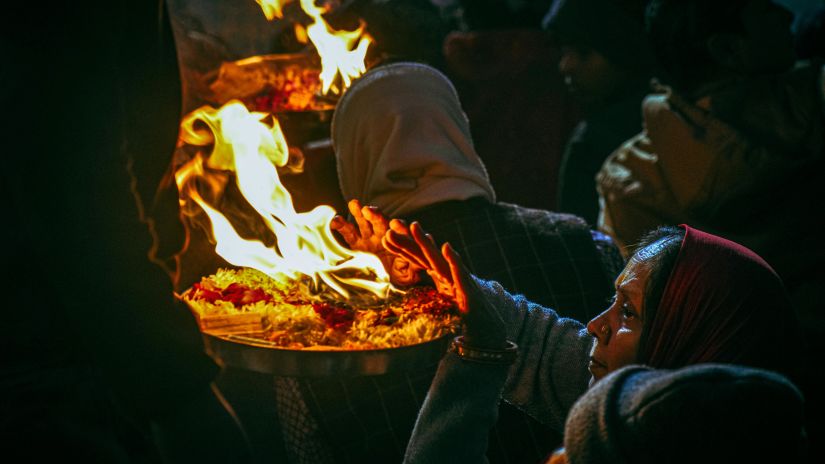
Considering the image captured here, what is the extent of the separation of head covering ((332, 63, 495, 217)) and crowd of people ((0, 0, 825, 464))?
10mm

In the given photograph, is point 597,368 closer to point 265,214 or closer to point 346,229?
Answer: point 346,229

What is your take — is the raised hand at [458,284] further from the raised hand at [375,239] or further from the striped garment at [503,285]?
the striped garment at [503,285]

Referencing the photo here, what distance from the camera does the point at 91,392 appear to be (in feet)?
8.02

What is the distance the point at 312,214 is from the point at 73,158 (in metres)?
1.09

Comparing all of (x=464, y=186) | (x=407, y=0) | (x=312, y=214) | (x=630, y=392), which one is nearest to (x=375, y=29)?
(x=407, y=0)

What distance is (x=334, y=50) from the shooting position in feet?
17.2

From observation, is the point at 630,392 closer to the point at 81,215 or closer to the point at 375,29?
the point at 81,215

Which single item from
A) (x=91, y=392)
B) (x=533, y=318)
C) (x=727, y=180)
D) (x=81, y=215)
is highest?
(x=81, y=215)

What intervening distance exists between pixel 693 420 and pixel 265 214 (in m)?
1.88

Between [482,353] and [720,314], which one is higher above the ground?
[720,314]

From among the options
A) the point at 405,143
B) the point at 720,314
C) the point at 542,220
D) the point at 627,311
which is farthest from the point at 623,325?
the point at 405,143

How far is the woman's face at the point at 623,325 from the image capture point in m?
2.40

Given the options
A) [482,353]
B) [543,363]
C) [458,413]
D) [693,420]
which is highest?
[693,420]

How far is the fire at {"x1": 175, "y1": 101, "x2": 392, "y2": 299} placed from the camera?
9.09 feet
